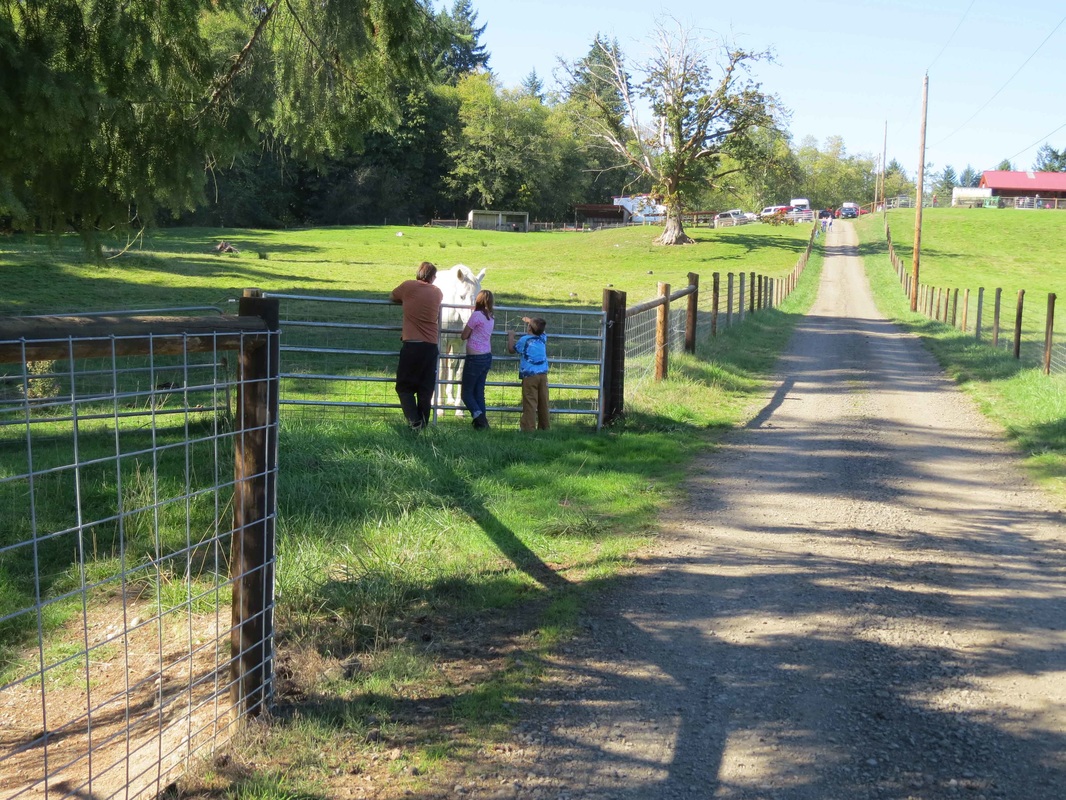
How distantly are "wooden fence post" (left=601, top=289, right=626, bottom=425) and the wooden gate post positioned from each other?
6609mm

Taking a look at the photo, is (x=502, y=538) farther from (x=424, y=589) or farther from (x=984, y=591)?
(x=984, y=591)

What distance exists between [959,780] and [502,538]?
346 centimetres

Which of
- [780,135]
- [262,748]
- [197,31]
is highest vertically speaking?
[780,135]

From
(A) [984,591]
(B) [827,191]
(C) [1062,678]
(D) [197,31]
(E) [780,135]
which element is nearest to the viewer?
(C) [1062,678]

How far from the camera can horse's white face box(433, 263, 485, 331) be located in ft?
36.4

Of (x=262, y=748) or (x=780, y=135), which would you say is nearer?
(x=262, y=748)

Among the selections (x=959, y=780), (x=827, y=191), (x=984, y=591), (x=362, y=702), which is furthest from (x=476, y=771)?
(x=827, y=191)

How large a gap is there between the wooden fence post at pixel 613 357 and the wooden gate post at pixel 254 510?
6609mm

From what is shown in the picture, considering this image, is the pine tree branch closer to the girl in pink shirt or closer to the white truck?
the girl in pink shirt

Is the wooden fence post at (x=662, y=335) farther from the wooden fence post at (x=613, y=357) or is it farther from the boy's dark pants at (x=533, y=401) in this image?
the boy's dark pants at (x=533, y=401)

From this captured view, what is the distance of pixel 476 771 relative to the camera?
3801mm

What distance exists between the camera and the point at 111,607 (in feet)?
19.2

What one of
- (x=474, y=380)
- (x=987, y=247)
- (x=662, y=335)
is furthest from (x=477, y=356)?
(x=987, y=247)

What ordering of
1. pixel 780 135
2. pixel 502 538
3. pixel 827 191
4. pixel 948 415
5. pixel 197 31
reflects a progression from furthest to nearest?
pixel 827 191 → pixel 780 135 → pixel 948 415 → pixel 197 31 → pixel 502 538
